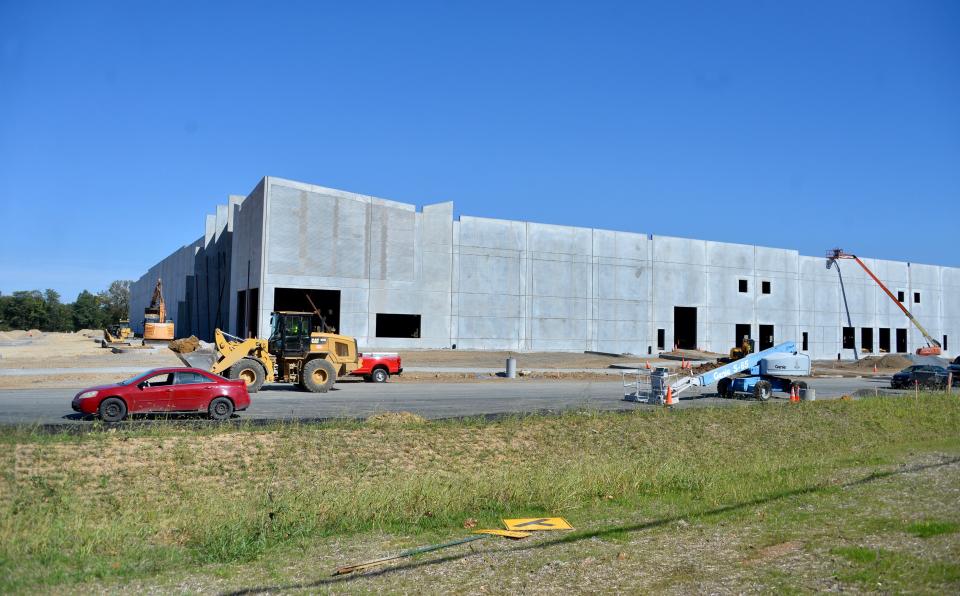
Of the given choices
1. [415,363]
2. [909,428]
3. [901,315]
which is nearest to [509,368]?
[415,363]

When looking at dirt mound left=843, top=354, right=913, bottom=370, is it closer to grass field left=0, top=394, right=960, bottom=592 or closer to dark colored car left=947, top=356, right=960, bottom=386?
dark colored car left=947, top=356, right=960, bottom=386

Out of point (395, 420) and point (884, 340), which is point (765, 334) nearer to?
point (884, 340)

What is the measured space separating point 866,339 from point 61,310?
494ft

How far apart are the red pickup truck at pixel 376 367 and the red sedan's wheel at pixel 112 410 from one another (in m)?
15.7

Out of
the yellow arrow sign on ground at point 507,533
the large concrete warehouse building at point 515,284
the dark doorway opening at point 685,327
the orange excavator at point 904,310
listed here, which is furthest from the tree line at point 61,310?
the yellow arrow sign on ground at point 507,533

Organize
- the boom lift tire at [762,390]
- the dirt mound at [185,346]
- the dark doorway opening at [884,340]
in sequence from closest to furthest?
1. the boom lift tire at [762,390]
2. the dirt mound at [185,346]
3. the dark doorway opening at [884,340]

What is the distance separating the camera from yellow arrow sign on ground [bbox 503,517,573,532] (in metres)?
10.7

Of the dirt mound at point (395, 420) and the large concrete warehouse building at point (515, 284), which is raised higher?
the large concrete warehouse building at point (515, 284)

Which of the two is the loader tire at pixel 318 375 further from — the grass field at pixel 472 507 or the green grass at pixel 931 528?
the green grass at pixel 931 528

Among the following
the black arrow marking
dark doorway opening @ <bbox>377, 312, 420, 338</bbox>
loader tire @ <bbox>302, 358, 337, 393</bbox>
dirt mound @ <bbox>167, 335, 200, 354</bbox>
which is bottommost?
the black arrow marking

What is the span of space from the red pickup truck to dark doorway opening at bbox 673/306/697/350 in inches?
1515

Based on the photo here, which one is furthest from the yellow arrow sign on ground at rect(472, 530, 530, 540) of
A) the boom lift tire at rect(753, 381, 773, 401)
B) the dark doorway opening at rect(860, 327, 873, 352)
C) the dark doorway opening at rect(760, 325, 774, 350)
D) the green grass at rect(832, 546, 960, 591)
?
the dark doorway opening at rect(860, 327, 873, 352)

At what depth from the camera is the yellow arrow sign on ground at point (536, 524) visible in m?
10.7

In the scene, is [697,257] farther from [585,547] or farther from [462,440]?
[585,547]
